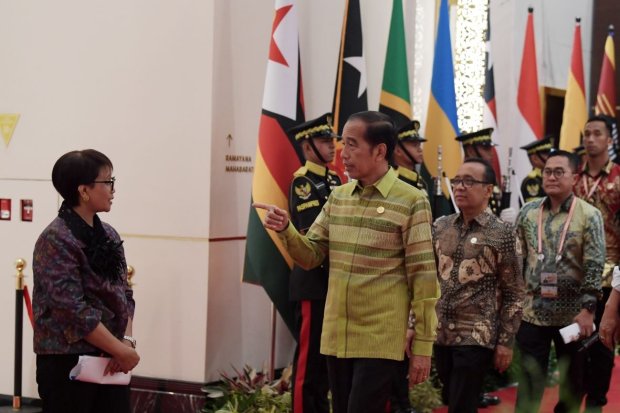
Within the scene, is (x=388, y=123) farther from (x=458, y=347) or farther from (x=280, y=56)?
(x=280, y=56)

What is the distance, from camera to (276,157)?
5.30 m

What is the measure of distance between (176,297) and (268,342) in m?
0.76

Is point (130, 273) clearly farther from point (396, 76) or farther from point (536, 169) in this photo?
point (536, 169)

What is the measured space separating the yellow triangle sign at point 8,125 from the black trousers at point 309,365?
2.21 metres

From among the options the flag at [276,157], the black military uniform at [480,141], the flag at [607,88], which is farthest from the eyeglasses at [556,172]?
the flag at [607,88]

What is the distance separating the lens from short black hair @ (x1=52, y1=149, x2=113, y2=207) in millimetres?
3330

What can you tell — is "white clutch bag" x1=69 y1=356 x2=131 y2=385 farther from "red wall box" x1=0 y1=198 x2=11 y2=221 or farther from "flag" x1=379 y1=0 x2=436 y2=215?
"flag" x1=379 y1=0 x2=436 y2=215

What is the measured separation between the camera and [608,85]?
10.7m

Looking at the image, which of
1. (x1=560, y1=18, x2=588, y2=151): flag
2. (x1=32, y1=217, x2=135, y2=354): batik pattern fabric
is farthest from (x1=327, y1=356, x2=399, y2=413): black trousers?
(x1=560, y1=18, x2=588, y2=151): flag

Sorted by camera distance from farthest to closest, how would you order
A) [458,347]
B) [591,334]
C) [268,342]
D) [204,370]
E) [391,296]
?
[268,342] → [204,370] → [591,334] → [458,347] → [391,296]

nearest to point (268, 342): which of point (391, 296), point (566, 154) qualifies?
point (566, 154)

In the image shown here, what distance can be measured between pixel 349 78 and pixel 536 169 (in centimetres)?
266

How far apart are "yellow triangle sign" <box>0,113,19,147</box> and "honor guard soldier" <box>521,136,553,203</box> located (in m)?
4.40

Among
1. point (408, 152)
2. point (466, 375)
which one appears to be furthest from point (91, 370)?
point (408, 152)
